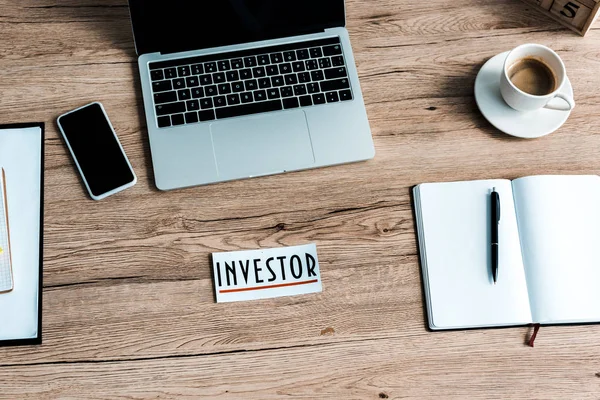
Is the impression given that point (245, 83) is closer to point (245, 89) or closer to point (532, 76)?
point (245, 89)

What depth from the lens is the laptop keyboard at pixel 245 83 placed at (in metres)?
0.88

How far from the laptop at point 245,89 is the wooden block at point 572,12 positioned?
0.38m

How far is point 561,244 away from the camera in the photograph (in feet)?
2.79

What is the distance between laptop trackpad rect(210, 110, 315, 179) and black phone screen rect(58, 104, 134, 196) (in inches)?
6.0

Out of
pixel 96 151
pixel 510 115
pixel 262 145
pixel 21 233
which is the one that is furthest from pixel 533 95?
→ pixel 21 233

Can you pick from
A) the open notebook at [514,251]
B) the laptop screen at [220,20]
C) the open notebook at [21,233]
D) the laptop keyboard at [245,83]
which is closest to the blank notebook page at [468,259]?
the open notebook at [514,251]

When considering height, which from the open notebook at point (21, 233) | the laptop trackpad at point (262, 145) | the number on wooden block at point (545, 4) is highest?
the number on wooden block at point (545, 4)

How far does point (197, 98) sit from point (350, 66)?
A: 258 mm

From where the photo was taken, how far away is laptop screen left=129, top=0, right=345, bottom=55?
2.90ft

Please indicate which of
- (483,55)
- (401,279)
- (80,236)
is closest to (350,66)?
(483,55)

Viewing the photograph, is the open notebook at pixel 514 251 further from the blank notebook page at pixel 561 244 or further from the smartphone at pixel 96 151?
the smartphone at pixel 96 151

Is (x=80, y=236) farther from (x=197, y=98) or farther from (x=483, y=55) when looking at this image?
(x=483, y=55)

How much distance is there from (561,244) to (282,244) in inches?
17.0

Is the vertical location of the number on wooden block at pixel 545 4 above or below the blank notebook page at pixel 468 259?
above
